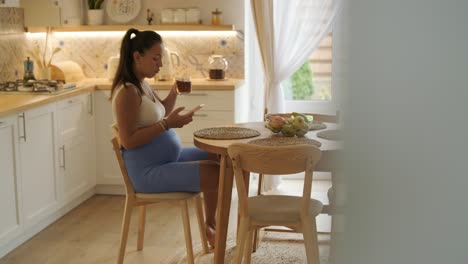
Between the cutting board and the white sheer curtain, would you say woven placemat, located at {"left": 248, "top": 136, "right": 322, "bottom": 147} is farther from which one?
the cutting board

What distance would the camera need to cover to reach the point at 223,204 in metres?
3.02

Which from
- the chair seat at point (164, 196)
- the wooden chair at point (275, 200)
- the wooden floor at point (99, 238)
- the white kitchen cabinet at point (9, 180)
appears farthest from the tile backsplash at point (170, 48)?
the wooden chair at point (275, 200)

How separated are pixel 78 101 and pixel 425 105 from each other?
456cm

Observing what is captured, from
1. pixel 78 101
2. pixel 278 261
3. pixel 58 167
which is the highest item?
pixel 78 101

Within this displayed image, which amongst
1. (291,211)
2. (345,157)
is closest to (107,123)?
(291,211)

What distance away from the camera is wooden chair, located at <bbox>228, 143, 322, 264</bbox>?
2.63 m

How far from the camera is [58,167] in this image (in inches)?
170

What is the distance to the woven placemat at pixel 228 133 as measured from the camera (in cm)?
313

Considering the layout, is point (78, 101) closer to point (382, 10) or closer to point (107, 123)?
point (107, 123)

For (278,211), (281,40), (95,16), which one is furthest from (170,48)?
(278,211)

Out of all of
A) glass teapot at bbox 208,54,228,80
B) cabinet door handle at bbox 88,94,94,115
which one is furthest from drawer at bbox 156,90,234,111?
cabinet door handle at bbox 88,94,94,115

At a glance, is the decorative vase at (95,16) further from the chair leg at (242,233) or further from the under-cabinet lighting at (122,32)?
the chair leg at (242,233)

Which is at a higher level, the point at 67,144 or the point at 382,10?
the point at 382,10

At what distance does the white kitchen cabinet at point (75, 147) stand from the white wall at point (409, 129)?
4.24 m
